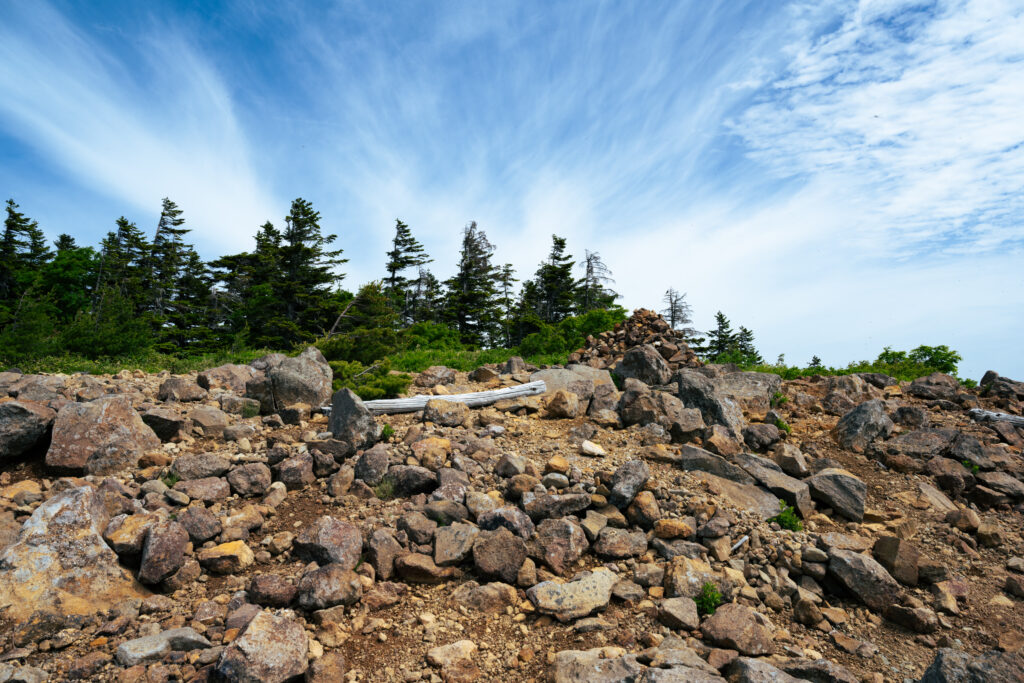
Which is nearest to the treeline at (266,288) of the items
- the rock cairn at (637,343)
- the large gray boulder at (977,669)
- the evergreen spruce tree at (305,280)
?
the evergreen spruce tree at (305,280)

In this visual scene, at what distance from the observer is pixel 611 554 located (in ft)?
17.5

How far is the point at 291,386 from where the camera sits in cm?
887

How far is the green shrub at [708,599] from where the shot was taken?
4711 mm

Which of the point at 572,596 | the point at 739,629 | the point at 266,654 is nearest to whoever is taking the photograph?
the point at 266,654

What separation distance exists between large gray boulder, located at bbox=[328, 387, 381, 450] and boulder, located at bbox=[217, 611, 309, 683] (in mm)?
3301

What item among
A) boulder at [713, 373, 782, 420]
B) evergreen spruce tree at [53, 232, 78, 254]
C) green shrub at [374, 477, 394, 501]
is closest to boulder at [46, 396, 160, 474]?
green shrub at [374, 477, 394, 501]

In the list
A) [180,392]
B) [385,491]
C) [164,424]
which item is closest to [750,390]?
[385,491]

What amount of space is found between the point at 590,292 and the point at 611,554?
1450 inches

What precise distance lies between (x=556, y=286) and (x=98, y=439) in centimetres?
3806

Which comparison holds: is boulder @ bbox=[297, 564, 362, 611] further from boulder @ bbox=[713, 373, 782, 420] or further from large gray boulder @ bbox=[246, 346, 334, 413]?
boulder @ bbox=[713, 373, 782, 420]

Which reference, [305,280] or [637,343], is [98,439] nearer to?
[637,343]

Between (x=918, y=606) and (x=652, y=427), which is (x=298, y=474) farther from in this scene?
(x=918, y=606)

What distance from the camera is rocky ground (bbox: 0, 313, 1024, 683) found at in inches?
158

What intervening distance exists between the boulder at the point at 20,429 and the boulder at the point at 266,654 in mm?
5683
